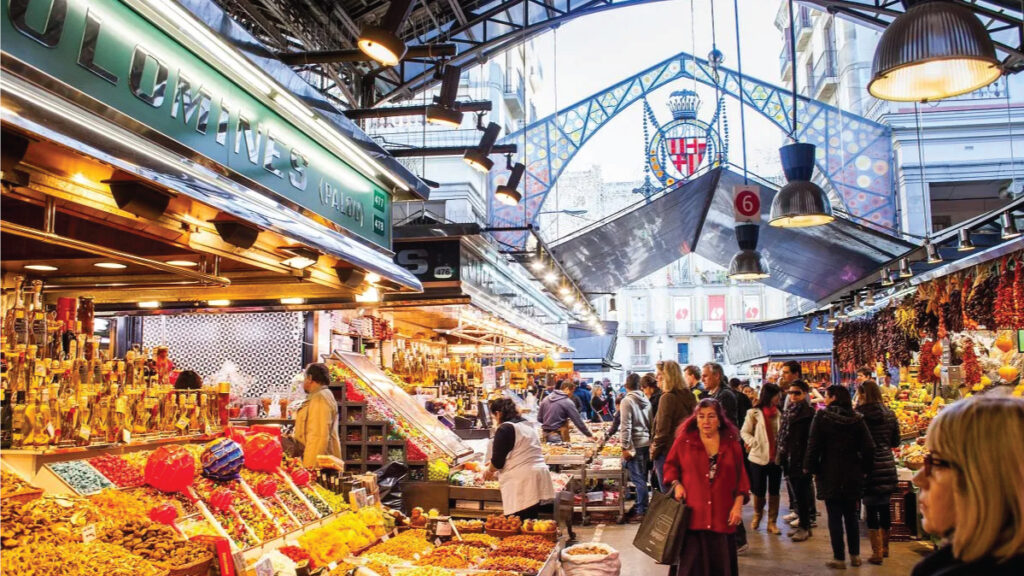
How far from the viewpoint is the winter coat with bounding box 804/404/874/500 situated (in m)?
6.82

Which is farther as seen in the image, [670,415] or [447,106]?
[447,106]

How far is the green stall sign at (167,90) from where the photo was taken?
2314 mm

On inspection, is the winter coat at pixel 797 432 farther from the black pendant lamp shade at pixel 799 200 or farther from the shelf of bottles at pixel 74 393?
the shelf of bottles at pixel 74 393

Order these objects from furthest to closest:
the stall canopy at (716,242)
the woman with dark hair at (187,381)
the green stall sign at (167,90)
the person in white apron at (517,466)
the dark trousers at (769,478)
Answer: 1. the stall canopy at (716,242)
2. the dark trousers at (769,478)
3. the woman with dark hair at (187,381)
4. the person in white apron at (517,466)
5. the green stall sign at (167,90)

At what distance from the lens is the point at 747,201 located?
37.5 ft

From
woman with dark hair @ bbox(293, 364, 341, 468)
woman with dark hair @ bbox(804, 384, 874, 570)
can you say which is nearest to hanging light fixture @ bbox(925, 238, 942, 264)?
woman with dark hair @ bbox(804, 384, 874, 570)

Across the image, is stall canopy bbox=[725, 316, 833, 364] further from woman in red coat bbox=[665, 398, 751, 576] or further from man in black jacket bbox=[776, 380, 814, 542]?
woman in red coat bbox=[665, 398, 751, 576]

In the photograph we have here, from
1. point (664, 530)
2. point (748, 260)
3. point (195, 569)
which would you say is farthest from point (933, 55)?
point (748, 260)

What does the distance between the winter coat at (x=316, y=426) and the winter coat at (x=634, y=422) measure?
3816 millimetres

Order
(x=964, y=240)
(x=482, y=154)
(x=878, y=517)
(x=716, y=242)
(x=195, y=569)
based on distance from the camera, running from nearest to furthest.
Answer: (x=195, y=569)
(x=878, y=517)
(x=964, y=240)
(x=482, y=154)
(x=716, y=242)

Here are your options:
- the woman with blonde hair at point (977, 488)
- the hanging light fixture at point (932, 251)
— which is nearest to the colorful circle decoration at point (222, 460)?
the woman with blonde hair at point (977, 488)

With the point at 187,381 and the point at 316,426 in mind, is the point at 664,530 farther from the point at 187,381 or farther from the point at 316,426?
the point at 187,381

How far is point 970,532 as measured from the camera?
170cm

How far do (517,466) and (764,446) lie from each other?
364cm
